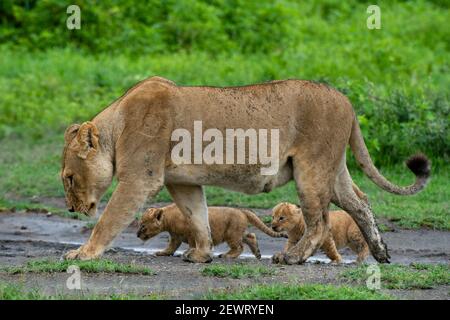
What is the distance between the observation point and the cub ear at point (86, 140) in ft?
25.8

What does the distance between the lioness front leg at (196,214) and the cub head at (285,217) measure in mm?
920

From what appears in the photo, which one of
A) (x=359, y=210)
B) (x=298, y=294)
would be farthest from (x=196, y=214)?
(x=298, y=294)

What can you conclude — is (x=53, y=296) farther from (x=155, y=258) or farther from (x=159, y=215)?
(x=159, y=215)

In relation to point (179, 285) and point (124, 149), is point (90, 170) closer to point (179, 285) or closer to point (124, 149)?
point (124, 149)

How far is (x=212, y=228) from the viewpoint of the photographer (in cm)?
904

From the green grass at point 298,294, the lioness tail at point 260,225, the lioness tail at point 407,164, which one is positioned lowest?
the lioness tail at point 260,225

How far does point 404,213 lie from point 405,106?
2.16 m

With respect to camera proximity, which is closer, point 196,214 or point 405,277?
point 405,277

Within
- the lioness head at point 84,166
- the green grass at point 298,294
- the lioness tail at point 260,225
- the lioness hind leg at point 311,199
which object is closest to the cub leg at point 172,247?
the lioness tail at point 260,225

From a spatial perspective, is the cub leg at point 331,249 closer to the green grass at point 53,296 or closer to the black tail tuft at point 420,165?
the black tail tuft at point 420,165

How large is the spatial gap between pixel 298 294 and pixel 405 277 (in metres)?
0.97

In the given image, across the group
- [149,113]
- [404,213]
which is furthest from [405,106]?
[149,113]

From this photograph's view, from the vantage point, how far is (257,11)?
17.9 m

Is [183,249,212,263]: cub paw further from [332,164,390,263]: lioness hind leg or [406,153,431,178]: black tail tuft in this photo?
[406,153,431,178]: black tail tuft
